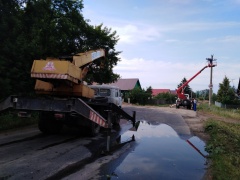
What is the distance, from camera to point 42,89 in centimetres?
1168

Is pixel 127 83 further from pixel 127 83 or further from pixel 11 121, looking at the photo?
pixel 11 121

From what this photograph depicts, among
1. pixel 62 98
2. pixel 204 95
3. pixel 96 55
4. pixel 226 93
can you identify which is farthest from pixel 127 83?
pixel 62 98

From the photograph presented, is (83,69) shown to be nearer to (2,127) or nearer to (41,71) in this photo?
(41,71)

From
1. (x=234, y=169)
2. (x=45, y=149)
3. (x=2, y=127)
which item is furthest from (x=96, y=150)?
(x=2, y=127)

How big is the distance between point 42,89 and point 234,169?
7.09m

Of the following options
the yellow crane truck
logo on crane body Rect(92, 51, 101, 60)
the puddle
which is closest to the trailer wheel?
the yellow crane truck

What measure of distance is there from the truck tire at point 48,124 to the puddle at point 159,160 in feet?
9.47

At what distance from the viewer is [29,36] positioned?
55.2 ft

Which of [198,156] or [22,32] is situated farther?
[22,32]

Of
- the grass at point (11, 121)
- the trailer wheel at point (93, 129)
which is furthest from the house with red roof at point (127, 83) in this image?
the trailer wheel at point (93, 129)

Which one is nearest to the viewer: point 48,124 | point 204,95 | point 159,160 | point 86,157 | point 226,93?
point 86,157

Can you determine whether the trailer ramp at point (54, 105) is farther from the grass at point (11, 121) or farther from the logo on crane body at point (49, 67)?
the grass at point (11, 121)

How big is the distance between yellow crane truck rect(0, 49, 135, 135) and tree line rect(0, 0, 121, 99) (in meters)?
3.50

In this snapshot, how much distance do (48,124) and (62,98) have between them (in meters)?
2.47
